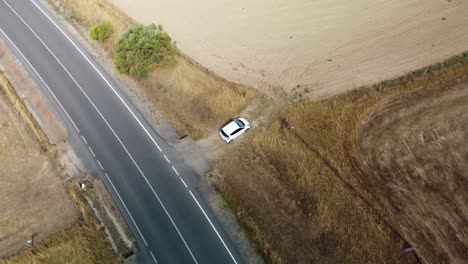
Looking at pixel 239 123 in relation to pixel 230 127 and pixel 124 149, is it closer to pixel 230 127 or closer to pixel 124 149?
pixel 230 127

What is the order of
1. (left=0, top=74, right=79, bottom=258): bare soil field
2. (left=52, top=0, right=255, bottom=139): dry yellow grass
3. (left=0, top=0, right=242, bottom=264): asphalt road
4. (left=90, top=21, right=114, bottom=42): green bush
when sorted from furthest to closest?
(left=90, top=21, right=114, bottom=42): green bush → (left=52, top=0, right=255, bottom=139): dry yellow grass → (left=0, top=74, right=79, bottom=258): bare soil field → (left=0, top=0, right=242, bottom=264): asphalt road

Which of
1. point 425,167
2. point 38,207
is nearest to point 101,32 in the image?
point 38,207

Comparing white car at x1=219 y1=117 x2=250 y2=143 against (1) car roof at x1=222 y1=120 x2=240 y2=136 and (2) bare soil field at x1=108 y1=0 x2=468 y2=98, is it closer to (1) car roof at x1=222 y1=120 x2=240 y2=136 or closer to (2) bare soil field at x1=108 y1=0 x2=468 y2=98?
(1) car roof at x1=222 y1=120 x2=240 y2=136

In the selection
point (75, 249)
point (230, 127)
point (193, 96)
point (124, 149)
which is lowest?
point (75, 249)

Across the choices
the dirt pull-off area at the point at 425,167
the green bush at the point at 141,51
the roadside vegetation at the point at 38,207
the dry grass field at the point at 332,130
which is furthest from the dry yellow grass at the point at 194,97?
the dirt pull-off area at the point at 425,167

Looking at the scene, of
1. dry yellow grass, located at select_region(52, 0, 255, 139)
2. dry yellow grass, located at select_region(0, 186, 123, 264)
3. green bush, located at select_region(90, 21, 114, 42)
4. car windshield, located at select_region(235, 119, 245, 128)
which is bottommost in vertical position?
dry yellow grass, located at select_region(0, 186, 123, 264)

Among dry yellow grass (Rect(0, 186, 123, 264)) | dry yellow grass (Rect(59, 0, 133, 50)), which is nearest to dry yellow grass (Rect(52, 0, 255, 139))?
dry yellow grass (Rect(59, 0, 133, 50))
